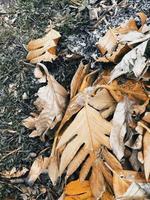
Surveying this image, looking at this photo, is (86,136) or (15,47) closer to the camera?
(86,136)

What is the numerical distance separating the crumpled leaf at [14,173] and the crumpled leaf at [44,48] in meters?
0.51

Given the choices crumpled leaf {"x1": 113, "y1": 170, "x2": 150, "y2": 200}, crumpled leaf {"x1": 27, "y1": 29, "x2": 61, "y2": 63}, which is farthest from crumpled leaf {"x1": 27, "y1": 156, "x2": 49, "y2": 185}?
crumpled leaf {"x1": 27, "y1": 29, "x2": 61, "y2": 63}

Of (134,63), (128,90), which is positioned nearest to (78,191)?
(128,90)

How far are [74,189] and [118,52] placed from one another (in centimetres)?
60

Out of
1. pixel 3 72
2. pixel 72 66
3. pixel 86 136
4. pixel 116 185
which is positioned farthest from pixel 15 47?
pixel 116 185

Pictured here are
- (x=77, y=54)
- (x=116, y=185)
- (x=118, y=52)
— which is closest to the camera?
(x=116, y=185)

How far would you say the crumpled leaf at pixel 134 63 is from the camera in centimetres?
187

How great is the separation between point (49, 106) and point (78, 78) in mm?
180

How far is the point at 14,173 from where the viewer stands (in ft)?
6.87

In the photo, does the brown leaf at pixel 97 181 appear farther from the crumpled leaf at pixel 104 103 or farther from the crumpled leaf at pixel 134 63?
the crumpled leaf at pixel 134 63

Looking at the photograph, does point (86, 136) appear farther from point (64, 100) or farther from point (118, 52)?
point (118, 52)

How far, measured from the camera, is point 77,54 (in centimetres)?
217

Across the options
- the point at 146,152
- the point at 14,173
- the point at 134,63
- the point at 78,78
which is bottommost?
the point at 14,173

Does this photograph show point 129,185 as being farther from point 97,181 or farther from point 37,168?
point 37,168
